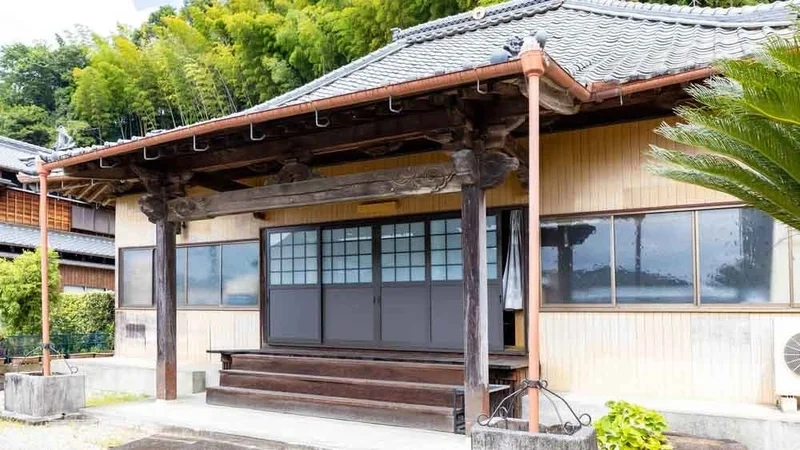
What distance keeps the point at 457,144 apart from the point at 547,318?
202cm

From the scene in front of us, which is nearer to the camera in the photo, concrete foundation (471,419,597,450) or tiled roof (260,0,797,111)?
concrete foundation (471,419,597,450)

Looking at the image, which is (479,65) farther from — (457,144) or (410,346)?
(410,346)

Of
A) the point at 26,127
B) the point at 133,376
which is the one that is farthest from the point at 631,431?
the point at 26,127

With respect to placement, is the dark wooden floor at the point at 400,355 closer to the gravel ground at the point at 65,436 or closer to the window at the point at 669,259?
the window at the point at 669,259

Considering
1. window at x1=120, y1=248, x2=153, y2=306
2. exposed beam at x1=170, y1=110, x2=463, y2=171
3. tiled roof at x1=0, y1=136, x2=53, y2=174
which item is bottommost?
window at x1=120, y1=248, x2=153, y2=306

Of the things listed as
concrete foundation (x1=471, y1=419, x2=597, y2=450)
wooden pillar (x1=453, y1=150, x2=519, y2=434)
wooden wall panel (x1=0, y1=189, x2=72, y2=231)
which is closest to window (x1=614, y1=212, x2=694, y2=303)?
wooden pillar (x1=453, y1=150, x2=519, y2=434)

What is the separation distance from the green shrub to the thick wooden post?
4801 mm

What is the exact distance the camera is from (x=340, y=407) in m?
6.40

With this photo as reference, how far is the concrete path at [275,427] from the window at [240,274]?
171cm

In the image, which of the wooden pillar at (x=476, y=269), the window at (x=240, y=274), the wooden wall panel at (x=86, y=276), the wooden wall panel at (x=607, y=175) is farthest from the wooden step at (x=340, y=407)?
the wooden wall panel at (x=86, y=276)

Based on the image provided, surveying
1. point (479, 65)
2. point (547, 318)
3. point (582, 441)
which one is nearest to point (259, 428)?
point (547, 318)

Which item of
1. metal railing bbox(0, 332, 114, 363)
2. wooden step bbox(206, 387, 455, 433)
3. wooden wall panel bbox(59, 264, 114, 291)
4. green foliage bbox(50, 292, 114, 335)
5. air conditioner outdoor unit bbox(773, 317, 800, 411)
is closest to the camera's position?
air conditioner outdoor unit bbox(773, 317, 800, 411)

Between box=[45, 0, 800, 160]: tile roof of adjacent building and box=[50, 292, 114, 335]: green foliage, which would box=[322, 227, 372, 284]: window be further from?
box=[50, 292, 114, 335]: green foliage

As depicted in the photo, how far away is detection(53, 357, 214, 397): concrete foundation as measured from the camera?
26.8 feet
